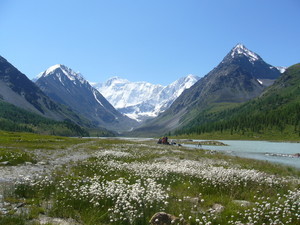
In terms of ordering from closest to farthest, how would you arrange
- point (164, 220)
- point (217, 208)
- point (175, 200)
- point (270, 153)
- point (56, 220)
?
point (164, 220) → point (56, 220) → point (217, 208) → point (175, 200) → point (270, 153)

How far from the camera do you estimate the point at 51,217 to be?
34.0 feet

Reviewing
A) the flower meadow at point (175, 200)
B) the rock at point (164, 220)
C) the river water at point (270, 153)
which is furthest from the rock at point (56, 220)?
the river water at point (270, 153)

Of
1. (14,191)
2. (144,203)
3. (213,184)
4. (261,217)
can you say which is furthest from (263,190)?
(14,191)

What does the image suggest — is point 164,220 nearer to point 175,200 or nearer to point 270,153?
point 175,200

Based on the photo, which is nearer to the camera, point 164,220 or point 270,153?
point 164,220

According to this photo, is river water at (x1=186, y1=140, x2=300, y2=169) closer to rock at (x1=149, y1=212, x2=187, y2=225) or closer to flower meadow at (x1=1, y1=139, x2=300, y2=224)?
flower meadow at (x1=1, y1=139, x2=300, y2=224)

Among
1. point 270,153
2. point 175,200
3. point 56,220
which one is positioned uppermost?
point 175,200

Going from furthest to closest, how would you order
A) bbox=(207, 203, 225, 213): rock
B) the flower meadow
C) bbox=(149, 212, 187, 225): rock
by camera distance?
1. bbox=(207, 203, 225, 213): rock
2. the flower meadow
3. bbox=(149, 212, 187, 225): rock

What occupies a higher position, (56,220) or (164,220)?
(164,220)

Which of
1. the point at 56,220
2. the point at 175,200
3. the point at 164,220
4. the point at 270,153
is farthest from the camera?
the point at 270,153

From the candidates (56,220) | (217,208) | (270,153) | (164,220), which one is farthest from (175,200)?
(270,153)

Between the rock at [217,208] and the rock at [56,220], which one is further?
the rock at [217,208]

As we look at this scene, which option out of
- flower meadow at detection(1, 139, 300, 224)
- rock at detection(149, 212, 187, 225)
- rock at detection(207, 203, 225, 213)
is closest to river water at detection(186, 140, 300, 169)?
flower meadow at detection(1, 139, 300, 224)

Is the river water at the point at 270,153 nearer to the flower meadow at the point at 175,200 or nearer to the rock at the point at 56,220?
the flower meadow at the point at 175,200
